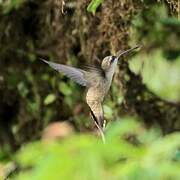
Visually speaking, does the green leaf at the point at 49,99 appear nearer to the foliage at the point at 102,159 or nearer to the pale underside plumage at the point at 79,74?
the pale underside plumage at the point at 79,74

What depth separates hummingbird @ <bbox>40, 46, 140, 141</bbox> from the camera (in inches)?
75.4

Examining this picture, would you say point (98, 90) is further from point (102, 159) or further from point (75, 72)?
point (102, 159)

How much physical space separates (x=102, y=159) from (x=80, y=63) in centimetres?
280

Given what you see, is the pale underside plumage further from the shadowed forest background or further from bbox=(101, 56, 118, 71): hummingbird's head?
the shadowed forest background

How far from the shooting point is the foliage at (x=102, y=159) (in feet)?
2.63

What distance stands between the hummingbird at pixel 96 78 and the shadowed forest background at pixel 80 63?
411mm

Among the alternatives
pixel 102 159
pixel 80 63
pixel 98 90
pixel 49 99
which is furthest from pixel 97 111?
pixel 49 99

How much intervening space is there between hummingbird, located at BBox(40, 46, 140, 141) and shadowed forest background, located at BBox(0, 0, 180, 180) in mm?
411

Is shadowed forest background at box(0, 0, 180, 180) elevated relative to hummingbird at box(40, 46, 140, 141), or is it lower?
lower

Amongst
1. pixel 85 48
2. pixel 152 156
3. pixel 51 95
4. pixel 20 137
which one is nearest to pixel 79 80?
pixel 152 156

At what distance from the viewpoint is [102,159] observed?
82cm

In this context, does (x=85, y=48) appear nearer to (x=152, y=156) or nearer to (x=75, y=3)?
(x=75, y=3)

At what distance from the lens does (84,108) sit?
Answer: 3779mm

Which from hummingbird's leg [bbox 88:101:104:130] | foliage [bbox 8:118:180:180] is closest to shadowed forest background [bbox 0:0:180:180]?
hummingbird's leg [bbox 88:101:104:130]
